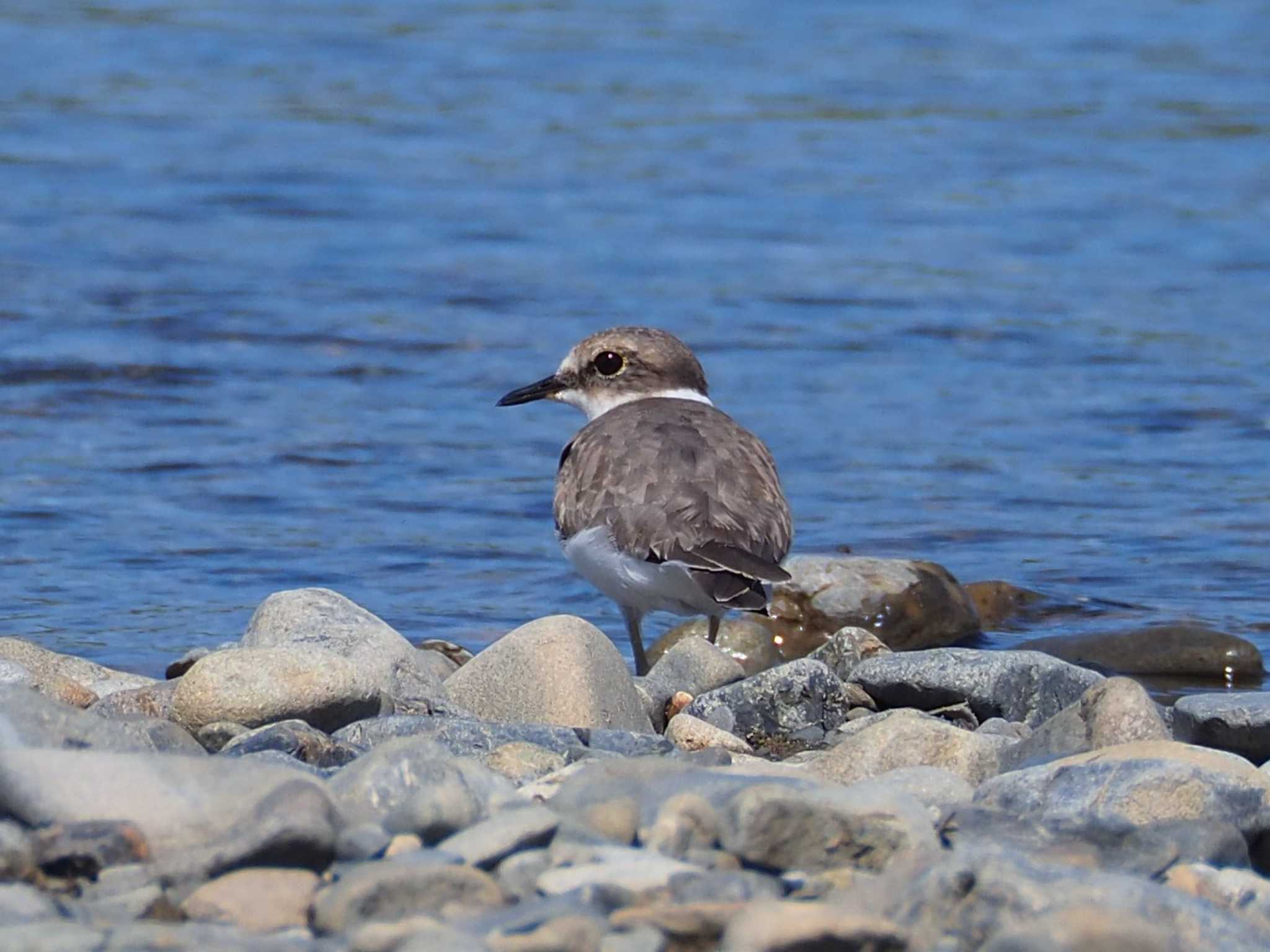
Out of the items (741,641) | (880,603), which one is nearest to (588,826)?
(741,641)

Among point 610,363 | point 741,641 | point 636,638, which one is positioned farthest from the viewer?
point 610,363

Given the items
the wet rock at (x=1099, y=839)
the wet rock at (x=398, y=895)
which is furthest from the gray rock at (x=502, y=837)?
the wet rock at (x=1099, y=839)

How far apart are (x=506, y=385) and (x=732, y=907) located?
817 centimetres

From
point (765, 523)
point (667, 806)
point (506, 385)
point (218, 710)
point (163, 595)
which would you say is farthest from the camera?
point (506, 385)

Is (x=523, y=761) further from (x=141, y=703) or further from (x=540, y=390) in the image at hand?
(x=540, y=390)

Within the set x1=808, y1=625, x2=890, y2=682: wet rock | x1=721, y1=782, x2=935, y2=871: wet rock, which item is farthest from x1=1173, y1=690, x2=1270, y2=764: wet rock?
x1=721, y1=782, x2=935, y2=871: wet rock

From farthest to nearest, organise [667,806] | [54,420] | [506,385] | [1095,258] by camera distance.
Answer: [1095,258]
[506,385]
[54,420]
[667,806]

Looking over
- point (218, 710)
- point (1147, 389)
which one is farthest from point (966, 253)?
point (218, 710)

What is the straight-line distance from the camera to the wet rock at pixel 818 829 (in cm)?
387

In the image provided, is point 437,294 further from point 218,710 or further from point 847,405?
point 218,710

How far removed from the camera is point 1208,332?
1264 cm

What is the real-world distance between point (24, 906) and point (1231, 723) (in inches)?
135

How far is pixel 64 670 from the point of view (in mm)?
6500

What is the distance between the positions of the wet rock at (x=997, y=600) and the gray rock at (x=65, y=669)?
132 inches
